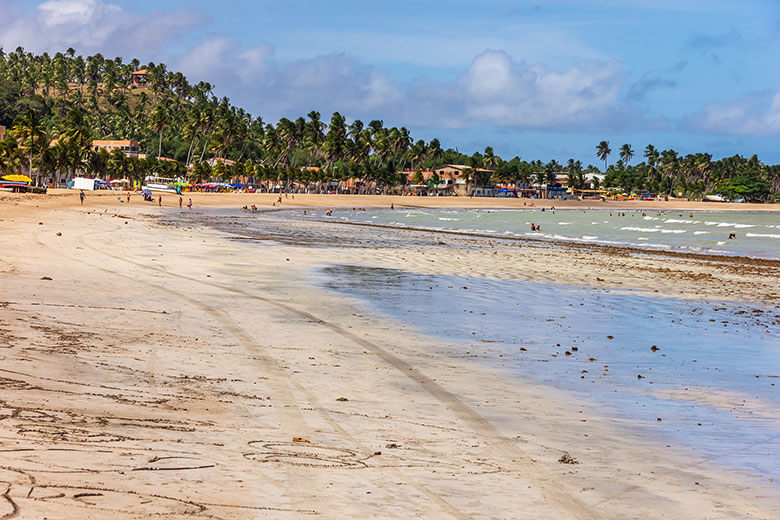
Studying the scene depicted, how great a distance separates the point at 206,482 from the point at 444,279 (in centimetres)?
1826

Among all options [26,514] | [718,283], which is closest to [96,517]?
[26,514]

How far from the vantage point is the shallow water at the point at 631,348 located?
8.96m

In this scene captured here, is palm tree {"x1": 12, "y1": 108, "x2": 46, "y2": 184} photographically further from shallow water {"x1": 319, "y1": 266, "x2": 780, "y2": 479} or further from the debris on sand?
the debris on sand

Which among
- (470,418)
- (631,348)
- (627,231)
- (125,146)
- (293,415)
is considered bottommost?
(627,231)

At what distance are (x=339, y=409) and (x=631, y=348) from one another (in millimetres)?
7195

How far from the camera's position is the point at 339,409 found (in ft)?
28.3

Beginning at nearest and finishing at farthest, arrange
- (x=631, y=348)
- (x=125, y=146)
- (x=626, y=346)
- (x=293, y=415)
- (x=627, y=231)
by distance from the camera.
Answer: (x=293, y=415) < (x=631, y=348) < (x=626, y=346) < (x=627, y=231) < (x=125, y=146)

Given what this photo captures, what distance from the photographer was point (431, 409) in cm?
898

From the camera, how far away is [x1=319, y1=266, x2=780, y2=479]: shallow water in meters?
8.96

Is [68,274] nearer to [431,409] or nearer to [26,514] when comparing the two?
[431,409]

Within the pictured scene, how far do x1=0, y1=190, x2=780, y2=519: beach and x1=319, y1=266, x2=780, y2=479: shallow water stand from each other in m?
0.07

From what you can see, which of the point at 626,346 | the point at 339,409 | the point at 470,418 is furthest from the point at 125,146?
the point at 470,418

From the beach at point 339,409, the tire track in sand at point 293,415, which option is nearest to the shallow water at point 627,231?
the beach at point 339,409

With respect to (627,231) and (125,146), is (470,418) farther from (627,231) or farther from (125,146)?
(125,146)
